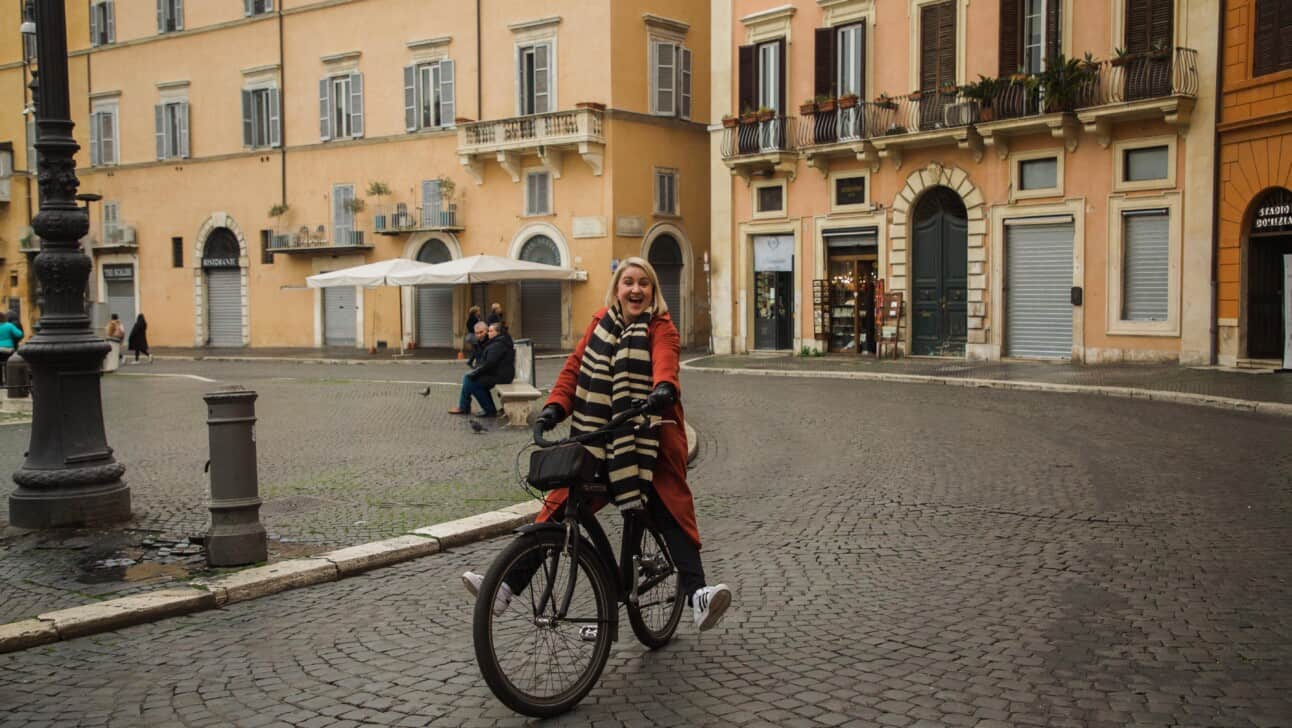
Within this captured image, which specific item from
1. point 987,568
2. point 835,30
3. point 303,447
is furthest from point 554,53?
point 987,568

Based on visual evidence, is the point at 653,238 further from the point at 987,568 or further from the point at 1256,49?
the point at 987,568

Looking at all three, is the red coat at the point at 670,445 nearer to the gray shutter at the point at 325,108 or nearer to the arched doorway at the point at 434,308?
the arched doorway at the point at 434,308

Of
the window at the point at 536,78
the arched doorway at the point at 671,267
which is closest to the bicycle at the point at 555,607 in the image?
the arched doorway at the point at 671,267

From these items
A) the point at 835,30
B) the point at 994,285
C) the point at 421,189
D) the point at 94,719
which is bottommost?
the point at 94,719

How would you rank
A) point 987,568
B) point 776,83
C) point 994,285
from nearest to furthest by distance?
point 987,568
point 994,285
point 776,83

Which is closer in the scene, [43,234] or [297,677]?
[297,677]

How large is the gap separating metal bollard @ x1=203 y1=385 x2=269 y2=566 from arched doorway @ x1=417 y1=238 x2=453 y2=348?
96.4 ft

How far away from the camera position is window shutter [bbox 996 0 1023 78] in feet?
80.6

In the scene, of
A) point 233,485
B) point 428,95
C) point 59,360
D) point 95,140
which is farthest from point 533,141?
point 233,485

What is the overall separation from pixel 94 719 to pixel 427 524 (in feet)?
11.8

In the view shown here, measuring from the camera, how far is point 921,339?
2708 centimetres

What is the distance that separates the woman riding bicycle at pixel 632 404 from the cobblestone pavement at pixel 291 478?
3023 millimetres

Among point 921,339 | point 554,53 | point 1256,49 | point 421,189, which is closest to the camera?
point 1256,49

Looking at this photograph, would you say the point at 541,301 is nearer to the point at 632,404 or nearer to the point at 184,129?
the point at 184,129
